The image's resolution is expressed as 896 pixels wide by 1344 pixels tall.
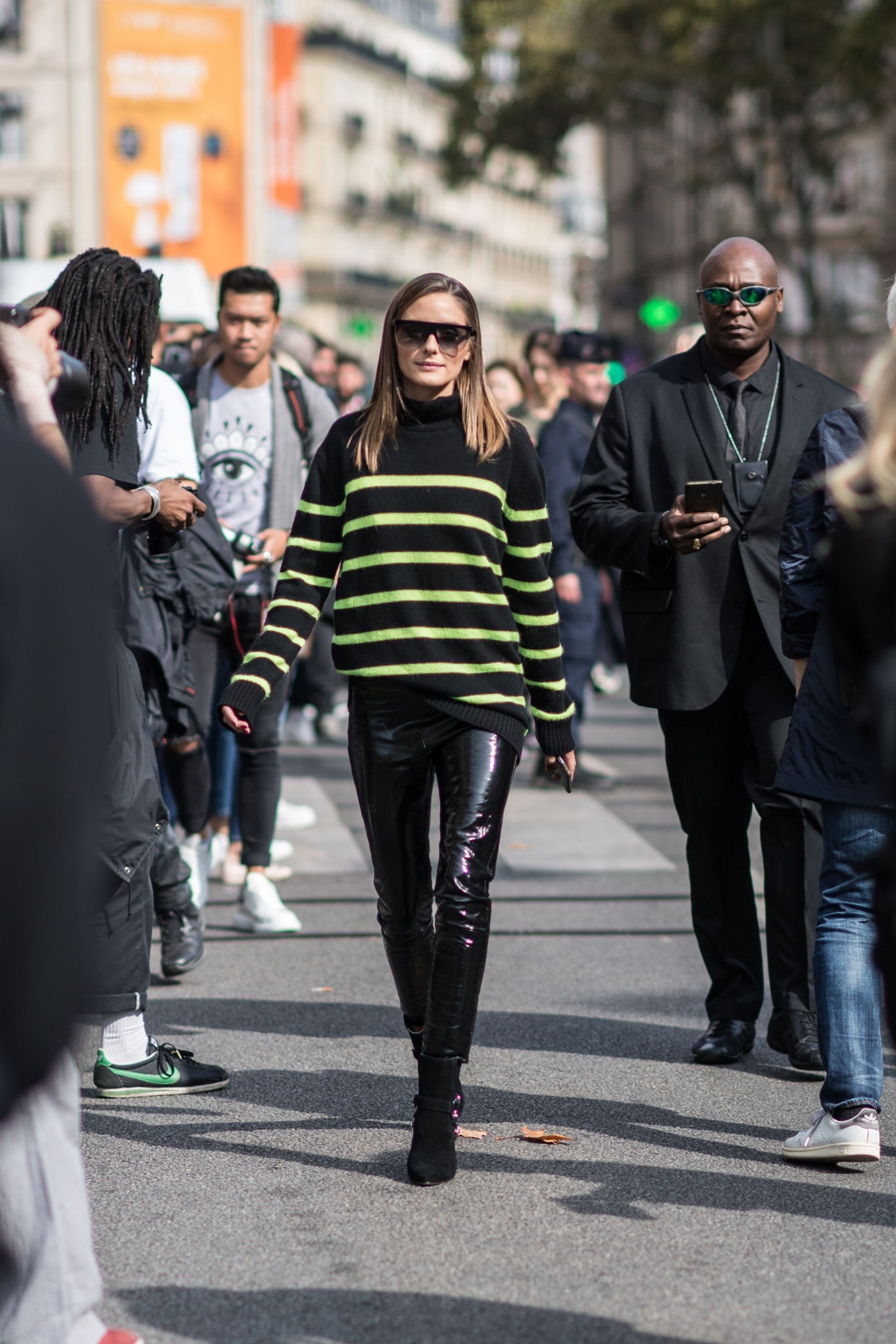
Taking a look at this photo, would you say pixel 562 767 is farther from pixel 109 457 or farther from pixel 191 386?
pixel 191 386

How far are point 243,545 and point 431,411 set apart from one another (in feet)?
8.81

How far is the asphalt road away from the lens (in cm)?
390

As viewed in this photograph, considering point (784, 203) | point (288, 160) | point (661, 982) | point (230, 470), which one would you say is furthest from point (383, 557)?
point (288, 160)

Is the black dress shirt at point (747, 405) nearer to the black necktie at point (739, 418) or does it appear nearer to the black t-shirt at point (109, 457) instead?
the black necktie at point (739, 418)

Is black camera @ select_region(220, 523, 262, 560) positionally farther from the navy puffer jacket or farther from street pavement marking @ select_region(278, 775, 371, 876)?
the navy puffer jacket

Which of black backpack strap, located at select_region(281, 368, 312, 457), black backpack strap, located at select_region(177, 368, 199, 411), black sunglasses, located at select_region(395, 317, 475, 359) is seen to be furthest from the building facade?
black sunglasses, located at select_region(395, 317, 475, 359)

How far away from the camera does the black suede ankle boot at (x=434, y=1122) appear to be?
4.63 meters

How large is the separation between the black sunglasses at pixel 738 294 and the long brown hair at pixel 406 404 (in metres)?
0.98

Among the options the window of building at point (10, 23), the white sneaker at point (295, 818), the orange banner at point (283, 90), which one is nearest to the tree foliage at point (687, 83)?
the white sneaker at point (295, 818)

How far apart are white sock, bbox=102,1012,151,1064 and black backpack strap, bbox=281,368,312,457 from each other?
2846 mm

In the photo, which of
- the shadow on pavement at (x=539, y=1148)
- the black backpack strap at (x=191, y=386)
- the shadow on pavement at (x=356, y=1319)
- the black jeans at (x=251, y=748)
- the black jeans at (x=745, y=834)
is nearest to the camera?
the shadow on pavement at (x=356, y=1319)

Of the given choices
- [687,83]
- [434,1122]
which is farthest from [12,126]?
[434,1122]

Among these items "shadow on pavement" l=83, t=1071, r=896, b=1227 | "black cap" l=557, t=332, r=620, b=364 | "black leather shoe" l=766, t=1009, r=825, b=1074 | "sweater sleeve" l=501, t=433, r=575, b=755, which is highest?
"black cap" l=557, t=332, r=620, b=364

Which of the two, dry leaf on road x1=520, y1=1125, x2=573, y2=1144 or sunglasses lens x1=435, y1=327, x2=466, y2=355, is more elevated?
sunglasses lens x1=435, y1=327, x2=466, y2=355
